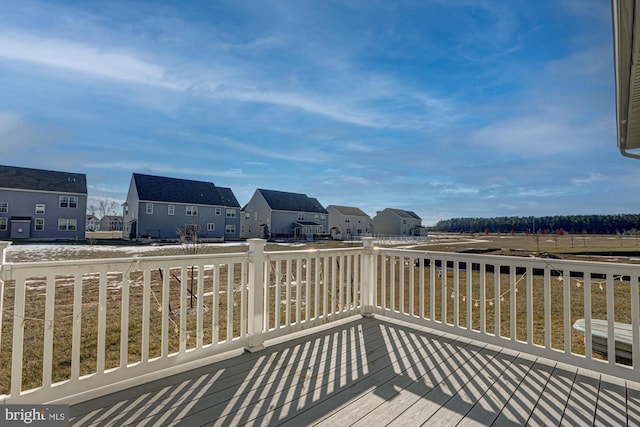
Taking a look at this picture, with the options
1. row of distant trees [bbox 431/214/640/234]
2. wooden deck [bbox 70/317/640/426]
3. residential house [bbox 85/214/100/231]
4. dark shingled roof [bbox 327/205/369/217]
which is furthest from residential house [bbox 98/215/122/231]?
row of distant trees [bbox 431/214/640/234]

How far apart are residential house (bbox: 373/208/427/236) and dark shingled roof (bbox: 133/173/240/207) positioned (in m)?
23.2

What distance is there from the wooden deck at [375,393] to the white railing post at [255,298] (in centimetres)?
17

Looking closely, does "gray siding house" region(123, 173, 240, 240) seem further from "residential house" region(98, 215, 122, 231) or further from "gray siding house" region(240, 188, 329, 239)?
"residential house" region(98, 215, 122, 231)

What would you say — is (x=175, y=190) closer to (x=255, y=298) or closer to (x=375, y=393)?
(x=255, y=298)

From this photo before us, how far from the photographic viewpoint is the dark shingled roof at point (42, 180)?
22.0 m

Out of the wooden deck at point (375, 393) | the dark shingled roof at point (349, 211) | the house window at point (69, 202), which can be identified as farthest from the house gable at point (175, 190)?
the wooden deck at point (375, 393)

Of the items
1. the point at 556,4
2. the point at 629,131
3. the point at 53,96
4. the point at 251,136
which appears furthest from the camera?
the point at 251,136

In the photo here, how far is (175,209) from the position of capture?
87.0 ft

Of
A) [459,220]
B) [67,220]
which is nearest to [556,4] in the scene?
[67,220]

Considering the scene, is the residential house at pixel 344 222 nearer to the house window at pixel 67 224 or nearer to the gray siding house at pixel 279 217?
the gray siding house at pixel 279 217

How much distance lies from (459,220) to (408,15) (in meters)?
71.4

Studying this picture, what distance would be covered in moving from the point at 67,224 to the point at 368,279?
28629 mm

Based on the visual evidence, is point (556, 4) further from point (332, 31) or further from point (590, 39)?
point (332, 31)

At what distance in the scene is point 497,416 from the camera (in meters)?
1.81
